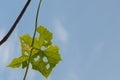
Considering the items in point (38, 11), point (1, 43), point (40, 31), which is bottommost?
point (1, 43)

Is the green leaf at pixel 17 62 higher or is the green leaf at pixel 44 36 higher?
the green leaf at pixel 44 36

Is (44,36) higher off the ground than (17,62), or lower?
higher

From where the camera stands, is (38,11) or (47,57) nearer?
(38,11)

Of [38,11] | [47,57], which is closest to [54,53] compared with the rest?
[47,57]

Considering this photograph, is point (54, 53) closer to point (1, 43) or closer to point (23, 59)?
point (23, 59)

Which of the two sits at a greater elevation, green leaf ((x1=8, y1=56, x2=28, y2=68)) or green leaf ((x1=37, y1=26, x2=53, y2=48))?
green leaf ((x1=37, y1=26, x2=53, y2=48))
